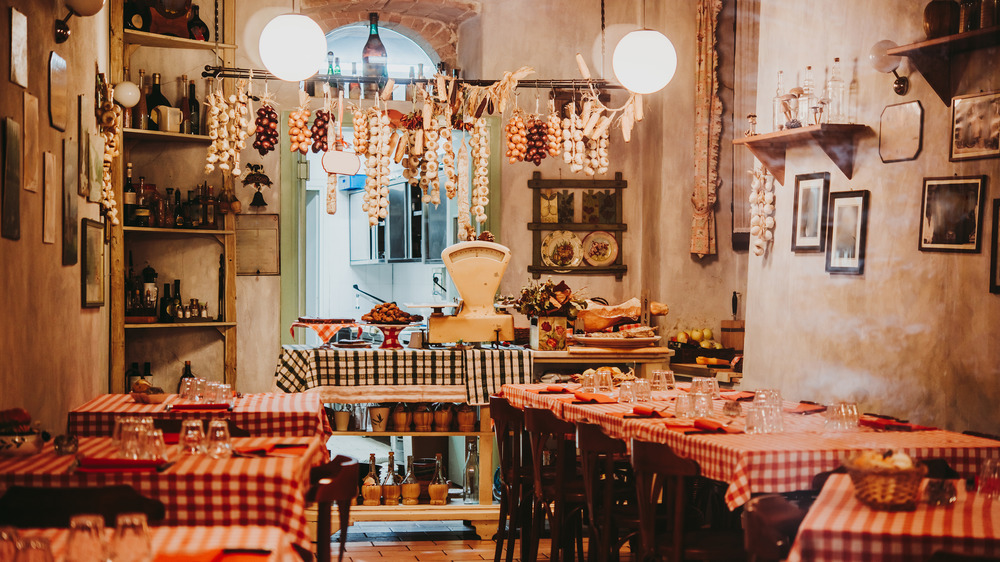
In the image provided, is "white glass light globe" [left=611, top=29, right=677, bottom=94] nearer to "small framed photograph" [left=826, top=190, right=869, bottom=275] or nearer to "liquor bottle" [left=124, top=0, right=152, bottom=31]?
"small framed photograph" [left=826, top=190, right=869, bottom=275]

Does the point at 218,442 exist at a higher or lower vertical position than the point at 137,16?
lower

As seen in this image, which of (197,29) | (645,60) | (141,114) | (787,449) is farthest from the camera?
(197,29)

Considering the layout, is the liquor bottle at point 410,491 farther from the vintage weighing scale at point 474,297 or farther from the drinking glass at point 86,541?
the drinking glass at point 86,541

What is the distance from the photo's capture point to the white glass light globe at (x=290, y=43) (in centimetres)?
460

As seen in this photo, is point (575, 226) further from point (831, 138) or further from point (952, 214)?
point (952, 214)

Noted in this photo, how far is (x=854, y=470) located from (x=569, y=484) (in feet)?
6.74

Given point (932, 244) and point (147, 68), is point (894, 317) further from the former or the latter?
point (147, 68)

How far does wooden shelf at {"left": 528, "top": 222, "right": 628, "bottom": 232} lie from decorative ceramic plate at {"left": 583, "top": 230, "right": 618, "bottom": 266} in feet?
0.17

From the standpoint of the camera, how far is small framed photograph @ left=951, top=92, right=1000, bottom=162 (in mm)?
3838

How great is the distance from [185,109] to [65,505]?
4.49 metres

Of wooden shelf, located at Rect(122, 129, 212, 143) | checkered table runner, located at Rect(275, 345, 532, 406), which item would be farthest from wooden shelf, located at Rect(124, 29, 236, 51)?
checkered table runner, located at Rect(275, 345, 532, 406)

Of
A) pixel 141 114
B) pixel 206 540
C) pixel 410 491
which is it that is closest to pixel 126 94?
pixel 141 114

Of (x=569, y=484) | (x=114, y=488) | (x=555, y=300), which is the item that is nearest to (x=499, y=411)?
(x=569, y=484)

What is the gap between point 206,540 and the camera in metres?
2.02
